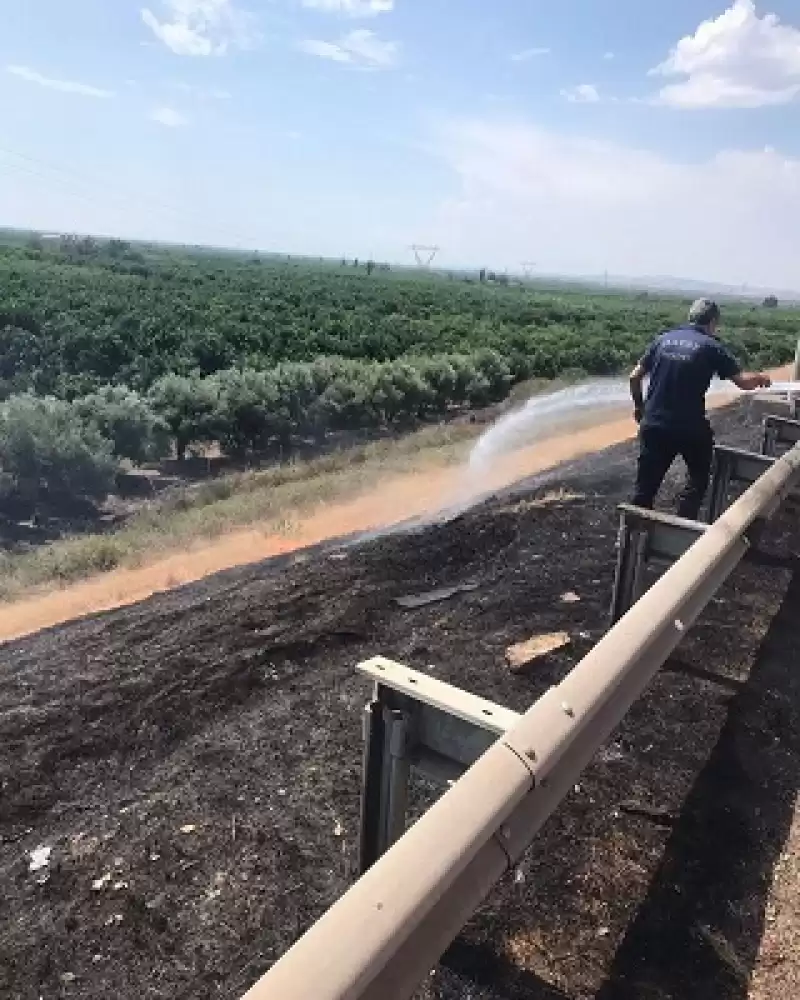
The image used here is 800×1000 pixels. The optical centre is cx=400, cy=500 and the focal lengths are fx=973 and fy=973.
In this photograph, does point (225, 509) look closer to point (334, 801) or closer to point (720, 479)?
point (720, 479)

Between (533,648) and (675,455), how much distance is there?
2.13 m

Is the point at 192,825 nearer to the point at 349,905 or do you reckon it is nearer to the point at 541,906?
the point at 541,906

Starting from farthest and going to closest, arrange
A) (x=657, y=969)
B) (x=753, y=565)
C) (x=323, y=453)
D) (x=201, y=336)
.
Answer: (x=201, y=336)
(x=323, y=453)
(x=753, y=565)
(x=657, y=969)

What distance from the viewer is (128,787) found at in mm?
3932

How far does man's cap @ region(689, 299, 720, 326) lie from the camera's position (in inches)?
250

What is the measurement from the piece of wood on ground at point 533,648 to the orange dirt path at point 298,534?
23.6 ft

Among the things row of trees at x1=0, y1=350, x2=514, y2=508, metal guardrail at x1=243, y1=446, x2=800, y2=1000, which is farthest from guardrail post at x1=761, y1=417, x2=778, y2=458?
row of trees at x1=0, y1=350, x2=514, y2=508

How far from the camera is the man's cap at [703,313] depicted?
6.36m

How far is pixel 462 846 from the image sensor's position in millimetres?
2061

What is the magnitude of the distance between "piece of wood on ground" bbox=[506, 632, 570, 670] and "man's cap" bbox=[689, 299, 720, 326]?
8.07 feet

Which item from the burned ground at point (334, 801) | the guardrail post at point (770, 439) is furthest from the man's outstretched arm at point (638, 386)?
the guardrail post at point (770, 439)

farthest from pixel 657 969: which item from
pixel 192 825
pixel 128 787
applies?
pixel 128 787

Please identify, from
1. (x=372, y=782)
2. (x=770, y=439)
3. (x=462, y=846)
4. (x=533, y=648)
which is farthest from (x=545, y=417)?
(x=462, y=846)

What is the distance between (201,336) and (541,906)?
33.6 m
